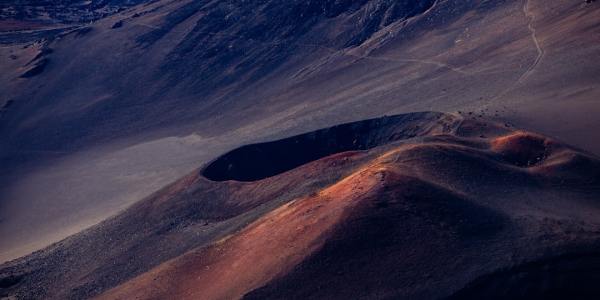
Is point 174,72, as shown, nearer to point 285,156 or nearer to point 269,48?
point 269,48

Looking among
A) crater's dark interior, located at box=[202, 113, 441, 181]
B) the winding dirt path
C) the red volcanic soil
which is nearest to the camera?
the red volcanic soil

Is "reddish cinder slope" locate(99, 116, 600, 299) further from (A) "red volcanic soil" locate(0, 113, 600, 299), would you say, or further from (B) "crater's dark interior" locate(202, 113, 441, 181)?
(B) "crater's dark interior" locate(202, 113, 441, 181)

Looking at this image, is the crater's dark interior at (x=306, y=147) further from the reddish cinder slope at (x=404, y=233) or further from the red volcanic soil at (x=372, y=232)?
the reddish cinder slope at (x=404, y=233)

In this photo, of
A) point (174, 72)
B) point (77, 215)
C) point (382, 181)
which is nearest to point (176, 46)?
point (174, 72)

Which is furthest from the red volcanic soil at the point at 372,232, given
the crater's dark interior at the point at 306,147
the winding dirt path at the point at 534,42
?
the winding dirt path at the point at 534,42

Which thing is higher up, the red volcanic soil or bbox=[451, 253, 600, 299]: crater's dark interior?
the red volcanic soil

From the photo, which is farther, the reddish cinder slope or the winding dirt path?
the winding dirt path

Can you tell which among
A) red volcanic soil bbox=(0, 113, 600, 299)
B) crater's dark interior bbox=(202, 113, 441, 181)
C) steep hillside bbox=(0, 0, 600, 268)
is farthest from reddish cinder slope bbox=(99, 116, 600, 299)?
crater's dark interior bbox=(202, 113, 441, 181)
